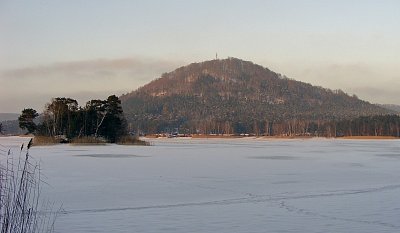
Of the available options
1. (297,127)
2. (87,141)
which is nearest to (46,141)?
(87,141)

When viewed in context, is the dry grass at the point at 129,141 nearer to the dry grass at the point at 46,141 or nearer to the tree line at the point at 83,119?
the tree line at the point at 83,119

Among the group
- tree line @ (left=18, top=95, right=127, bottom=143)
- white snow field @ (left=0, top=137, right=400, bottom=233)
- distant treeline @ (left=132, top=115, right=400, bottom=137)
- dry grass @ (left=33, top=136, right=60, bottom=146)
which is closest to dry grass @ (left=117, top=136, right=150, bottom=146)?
tree line @ (left=18, top=95, right=127, bottom=143)

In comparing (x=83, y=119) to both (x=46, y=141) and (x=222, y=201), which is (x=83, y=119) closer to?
(x=46, y=141)

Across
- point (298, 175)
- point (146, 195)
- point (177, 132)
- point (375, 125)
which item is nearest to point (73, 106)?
point (298, 175)

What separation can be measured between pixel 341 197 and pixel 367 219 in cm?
353

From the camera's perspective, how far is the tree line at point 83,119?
5419 centimetres

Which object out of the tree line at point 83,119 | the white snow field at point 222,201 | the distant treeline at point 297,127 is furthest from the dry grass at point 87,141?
the distant treeline at point 297,127

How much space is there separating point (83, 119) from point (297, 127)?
387 feet

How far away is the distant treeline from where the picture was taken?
134 metres

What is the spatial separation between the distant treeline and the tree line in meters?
92.7

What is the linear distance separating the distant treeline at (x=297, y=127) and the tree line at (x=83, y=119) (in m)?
92.7

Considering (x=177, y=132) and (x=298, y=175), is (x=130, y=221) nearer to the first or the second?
(x=298, y=175)

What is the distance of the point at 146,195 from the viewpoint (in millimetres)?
13297

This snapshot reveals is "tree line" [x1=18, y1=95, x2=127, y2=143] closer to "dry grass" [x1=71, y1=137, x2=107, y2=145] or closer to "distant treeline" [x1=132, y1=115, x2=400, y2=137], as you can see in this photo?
"dry grass" [x1=71, y1=137, x2=107, y2=145]
